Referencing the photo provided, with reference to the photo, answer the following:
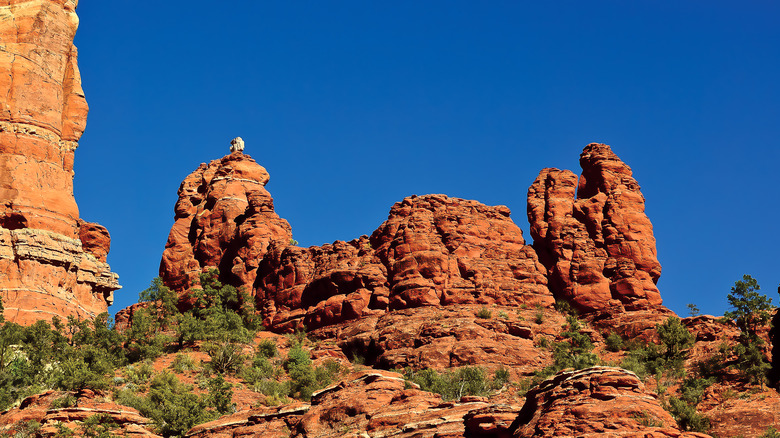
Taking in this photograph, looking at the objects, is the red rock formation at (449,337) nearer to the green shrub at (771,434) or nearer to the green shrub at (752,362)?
the green shrub at (752,362)

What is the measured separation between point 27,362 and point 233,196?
37.3m

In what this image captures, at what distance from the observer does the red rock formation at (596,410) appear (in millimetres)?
29672

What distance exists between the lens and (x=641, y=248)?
78.8 metres

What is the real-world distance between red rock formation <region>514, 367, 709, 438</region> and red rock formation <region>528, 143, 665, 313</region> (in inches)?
1692

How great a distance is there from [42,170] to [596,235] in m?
44.6

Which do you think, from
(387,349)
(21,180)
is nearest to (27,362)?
(21,180)

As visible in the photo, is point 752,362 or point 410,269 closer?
point 752,362

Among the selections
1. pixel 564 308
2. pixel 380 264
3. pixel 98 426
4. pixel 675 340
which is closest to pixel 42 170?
pixel 380 264

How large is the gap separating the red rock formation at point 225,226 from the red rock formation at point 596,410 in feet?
182

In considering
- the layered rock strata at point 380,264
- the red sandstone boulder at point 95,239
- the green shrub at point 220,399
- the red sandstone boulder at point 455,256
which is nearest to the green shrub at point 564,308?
the red sandstone boulder at point 455,256

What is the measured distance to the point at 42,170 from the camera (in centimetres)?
7619

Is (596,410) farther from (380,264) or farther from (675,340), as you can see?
(380,264)

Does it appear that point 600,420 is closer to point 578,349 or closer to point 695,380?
point 695,380

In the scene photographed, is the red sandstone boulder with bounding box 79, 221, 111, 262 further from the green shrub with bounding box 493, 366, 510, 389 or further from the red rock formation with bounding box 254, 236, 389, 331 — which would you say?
the green shrub with bounding box 493, 366, 510, 389
